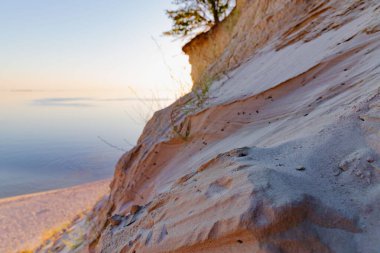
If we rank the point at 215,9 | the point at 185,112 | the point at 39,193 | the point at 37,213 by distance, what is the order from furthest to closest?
the point at 39,193 → the point at 37,213 → the point at 215,9 → the point at 185,112

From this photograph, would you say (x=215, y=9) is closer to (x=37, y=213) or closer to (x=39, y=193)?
(x=37, y=213)

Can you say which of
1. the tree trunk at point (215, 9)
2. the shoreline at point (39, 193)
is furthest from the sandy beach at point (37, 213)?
the tree trunk at point (215, 9)

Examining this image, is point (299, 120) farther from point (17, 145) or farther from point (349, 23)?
point (17, 145)

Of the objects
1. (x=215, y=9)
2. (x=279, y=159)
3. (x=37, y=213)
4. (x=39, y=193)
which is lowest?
(x=279, y=159)

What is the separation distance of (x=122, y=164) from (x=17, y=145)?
30.9m

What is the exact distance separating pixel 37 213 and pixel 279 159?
15.1m

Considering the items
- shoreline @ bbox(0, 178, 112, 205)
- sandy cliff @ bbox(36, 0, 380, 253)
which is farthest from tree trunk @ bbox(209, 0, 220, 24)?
shoreline @ bbox(0, 178, 112, 205)

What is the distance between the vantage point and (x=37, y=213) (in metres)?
14.1

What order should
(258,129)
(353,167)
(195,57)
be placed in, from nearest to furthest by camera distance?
(353,167) → (258,129) → (195,57)

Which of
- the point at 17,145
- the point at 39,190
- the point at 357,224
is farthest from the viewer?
the point at 17,145

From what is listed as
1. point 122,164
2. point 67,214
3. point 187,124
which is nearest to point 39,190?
point 67,214

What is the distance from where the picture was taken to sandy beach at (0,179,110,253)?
11336mm

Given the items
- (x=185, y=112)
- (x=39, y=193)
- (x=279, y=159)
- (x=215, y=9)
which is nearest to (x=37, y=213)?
(x=39, y=193)

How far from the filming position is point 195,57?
1188cm
